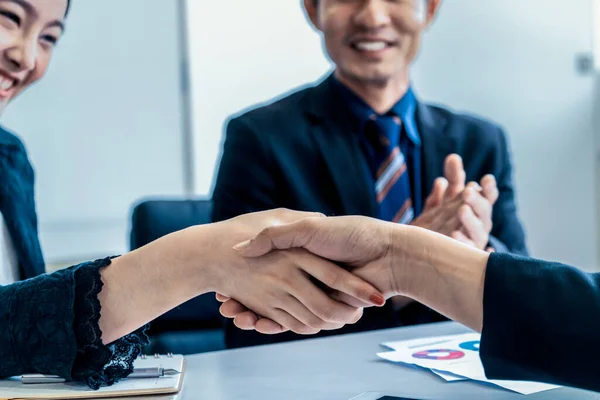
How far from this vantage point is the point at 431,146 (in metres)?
1.68

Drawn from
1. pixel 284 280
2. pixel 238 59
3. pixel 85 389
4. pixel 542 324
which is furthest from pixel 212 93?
pixel 542 324

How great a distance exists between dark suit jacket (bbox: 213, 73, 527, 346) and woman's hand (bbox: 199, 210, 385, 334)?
1.66 feet

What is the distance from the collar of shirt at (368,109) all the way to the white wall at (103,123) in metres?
1.54

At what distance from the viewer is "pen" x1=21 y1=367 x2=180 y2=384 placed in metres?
0.89

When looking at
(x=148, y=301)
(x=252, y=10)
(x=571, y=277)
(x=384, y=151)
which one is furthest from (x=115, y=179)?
(x=571, y=277)

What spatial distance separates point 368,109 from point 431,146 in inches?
6.6

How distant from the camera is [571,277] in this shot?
0.78m

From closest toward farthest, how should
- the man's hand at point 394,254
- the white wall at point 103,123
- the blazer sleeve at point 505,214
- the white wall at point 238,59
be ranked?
1. the man's hand at point 394,254
2. the blazer sleeve at point 505,214
3. the white wall at point 103,123
4. the white wall at point 238,59

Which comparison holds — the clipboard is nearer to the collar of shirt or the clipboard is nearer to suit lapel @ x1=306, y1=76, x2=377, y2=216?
suit lapel @ x1=306, y1=76, x2=377, y2=216

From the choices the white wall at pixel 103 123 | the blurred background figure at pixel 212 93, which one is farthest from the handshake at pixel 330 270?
the white wall at pixel 103 123

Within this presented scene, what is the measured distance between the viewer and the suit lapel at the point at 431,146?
1.65m

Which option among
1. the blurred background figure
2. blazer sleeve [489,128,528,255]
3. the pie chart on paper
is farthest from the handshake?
the blurred background figure

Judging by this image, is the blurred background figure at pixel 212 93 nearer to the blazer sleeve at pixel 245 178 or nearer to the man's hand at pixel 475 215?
the blazer sleeve at pixel 245 178

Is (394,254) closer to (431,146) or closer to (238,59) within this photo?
(431,146)
